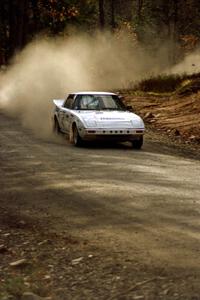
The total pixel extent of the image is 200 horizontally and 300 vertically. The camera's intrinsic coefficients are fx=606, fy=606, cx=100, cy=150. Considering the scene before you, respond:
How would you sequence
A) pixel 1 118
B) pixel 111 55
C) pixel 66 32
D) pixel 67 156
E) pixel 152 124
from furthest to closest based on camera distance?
pixel 66 32, pixel 111 55, pixel 1 118, pixel 152 124, pixel 67 156

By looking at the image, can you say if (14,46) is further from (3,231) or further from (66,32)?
(3,231)

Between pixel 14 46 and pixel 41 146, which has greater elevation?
pixel 14 46

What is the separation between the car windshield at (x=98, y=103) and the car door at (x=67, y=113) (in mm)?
347

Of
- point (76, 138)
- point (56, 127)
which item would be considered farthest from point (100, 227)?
point (56, 127)

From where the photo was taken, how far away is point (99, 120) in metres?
15.2

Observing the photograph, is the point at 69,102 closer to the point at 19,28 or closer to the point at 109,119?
the point at 109,119

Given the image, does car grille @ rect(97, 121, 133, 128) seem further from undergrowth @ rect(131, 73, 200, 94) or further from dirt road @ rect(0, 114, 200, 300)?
undergrowth @ rect(131, 73, 200, 94)

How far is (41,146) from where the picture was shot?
1538 cm

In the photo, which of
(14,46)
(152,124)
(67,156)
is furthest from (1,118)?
(14,46)

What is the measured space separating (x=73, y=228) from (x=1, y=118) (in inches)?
693

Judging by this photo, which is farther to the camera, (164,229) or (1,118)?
(1,118)

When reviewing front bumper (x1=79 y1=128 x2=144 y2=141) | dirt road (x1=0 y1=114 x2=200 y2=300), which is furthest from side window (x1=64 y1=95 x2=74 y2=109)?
dirt road (x1=0 y1=114 x2=200 y2=300)

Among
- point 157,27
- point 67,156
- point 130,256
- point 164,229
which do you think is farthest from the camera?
point 157,27

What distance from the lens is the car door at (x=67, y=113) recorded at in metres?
16.4
